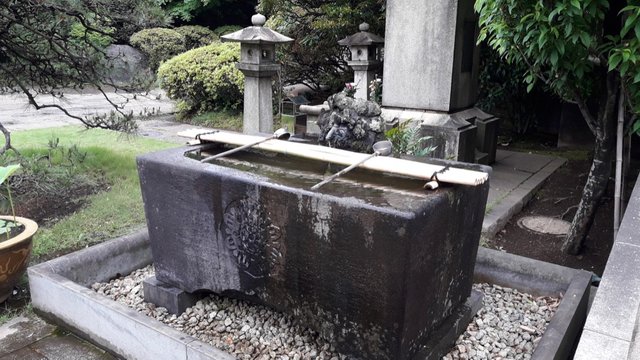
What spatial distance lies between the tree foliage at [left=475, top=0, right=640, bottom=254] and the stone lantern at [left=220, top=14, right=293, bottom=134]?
339 centimetres

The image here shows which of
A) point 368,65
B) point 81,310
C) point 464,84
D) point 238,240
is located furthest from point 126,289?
point 368,65

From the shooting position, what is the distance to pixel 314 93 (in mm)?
11367

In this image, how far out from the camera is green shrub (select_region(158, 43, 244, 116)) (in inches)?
442

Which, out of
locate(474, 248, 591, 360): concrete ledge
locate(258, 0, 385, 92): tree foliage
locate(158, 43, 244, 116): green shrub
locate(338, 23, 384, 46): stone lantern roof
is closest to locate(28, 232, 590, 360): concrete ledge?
locate(474, 248, 591, 360): concrete ledge

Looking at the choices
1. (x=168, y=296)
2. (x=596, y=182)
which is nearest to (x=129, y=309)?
(x=168, y=296)

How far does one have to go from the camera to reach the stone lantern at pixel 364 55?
316 inches

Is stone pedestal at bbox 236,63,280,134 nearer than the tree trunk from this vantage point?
No

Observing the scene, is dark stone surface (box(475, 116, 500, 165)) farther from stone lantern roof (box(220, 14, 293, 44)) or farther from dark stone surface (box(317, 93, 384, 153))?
dark stone surface (box(317, 93, 384, 153))

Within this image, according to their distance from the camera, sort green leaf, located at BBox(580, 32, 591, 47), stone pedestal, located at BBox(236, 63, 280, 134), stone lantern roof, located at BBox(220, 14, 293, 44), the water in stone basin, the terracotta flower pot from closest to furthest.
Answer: the water in stone basin
green leaf, located at BBox(580, 32, 591, 47)
the terracotta flower pot
stone lantern roof, located at BBox(220, 14, 293, 44)
stone pedestal, located at BBox(236, 63, 280, 134)

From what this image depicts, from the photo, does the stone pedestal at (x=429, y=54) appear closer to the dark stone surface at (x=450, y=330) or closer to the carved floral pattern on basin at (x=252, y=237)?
the dark stone surface at (x=450, y=330)

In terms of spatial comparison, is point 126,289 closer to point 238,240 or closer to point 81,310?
point 81,310

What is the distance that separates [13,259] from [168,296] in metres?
1.16

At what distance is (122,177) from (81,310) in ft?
12.3

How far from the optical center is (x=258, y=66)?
6.70m
